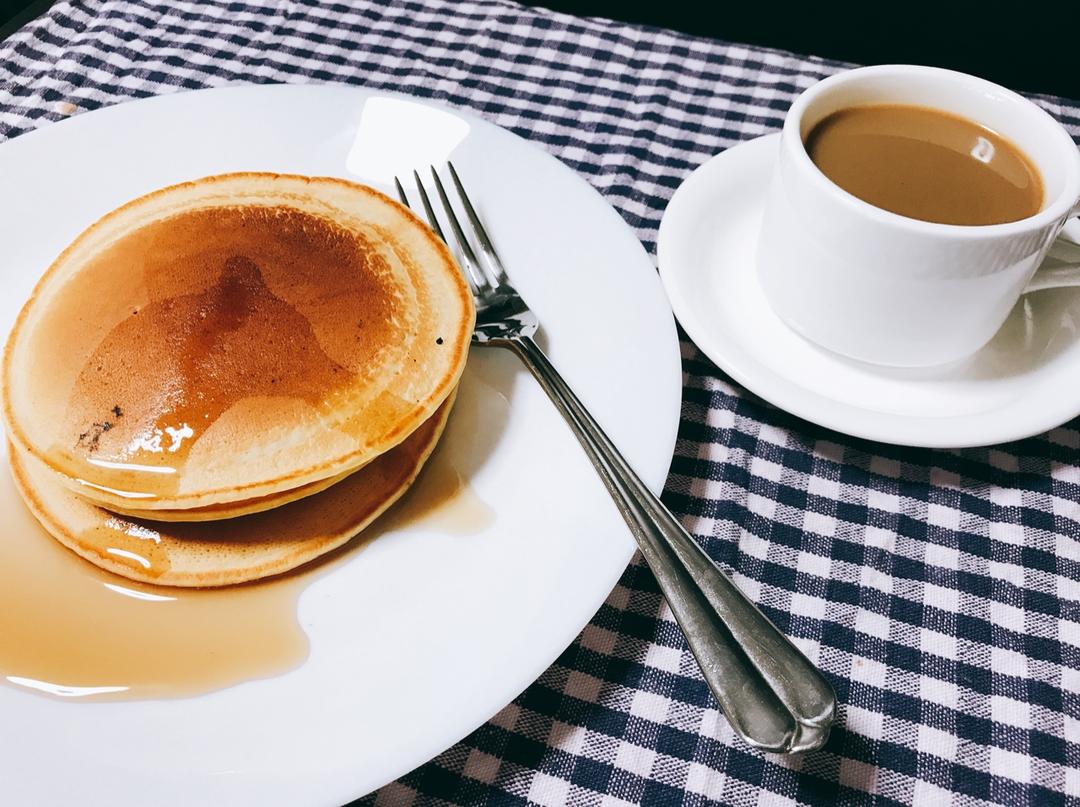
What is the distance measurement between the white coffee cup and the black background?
1044 millimetres

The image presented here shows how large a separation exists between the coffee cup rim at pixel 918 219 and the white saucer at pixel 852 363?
0.06 metres

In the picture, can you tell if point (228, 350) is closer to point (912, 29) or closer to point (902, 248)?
point (902, 248)

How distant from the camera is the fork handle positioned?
54cm

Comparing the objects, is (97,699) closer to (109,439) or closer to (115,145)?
(109,439)

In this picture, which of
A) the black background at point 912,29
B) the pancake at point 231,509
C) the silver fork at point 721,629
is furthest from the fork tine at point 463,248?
the black background at point 912,29

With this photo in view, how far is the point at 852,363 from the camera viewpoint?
2.70 ft

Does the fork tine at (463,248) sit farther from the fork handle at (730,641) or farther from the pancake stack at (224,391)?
the fork handle at (730,641)

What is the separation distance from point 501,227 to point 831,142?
0.34m

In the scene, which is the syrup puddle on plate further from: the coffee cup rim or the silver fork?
the coffee cup rim

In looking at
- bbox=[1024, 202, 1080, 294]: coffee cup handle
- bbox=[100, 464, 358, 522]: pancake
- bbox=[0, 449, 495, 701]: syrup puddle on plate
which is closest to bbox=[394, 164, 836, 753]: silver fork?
bbox=[0, 449, 495, 701]: syrup puddle on plate

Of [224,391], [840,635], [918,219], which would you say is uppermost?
[918,219]

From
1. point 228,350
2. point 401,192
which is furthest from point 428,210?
point 228,350

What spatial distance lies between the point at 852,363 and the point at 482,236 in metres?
0.40

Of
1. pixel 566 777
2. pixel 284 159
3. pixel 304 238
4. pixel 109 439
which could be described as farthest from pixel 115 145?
pixel 566 777
